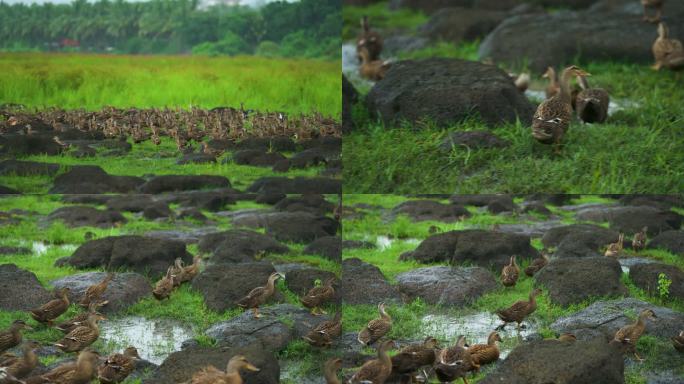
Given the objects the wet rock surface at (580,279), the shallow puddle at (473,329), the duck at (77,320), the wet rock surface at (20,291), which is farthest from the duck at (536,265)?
the wet rock surface at (20,291)

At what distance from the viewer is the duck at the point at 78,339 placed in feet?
24.1

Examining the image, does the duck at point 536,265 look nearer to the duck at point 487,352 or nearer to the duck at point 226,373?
the duck at point 487,352

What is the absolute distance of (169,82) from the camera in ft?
27.4

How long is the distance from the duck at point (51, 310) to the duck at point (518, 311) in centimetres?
336

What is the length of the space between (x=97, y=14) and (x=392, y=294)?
340 centimetres

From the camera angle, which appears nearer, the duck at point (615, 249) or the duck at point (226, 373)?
the duck at point (226, 373)

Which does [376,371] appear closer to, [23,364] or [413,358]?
[413,358]

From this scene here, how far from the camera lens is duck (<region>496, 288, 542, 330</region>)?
24.4 feet

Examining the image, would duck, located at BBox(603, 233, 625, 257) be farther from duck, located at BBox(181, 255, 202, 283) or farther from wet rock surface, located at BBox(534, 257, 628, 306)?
duck, located at BBox(181, 255, 202, 283)

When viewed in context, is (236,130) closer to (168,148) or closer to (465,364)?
(168,148)

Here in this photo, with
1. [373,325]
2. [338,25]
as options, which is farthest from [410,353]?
[338,25]

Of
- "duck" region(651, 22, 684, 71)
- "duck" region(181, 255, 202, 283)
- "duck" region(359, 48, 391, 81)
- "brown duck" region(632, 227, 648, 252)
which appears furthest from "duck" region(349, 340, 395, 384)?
"duck" region(651, 22, 684, 71)

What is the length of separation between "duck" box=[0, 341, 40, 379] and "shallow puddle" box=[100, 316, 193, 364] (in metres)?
0.55

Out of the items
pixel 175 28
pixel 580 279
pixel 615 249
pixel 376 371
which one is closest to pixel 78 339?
pixel 376 371
